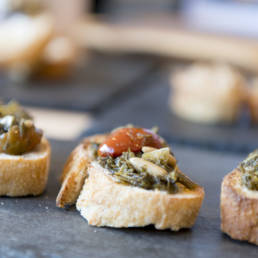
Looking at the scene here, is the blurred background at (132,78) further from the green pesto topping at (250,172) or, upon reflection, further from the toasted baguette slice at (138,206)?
the green pesto topping at (250,172)

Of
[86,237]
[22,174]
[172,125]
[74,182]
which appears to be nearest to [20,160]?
[22,174]

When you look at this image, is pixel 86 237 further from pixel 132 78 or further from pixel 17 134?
pixel 132 78

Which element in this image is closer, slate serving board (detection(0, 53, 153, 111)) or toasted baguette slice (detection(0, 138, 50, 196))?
toasted baguette slice (detection(0, 138, 50, 196))

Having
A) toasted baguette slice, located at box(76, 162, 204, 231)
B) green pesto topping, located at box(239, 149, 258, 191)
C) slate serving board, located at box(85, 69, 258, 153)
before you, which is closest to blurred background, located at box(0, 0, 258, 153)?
slate serving board, located at box(85, 69, 258, 153)

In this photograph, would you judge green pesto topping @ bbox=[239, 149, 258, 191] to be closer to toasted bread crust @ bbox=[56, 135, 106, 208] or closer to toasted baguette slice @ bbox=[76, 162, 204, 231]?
toasted baguette slice @ bbox=[76, 162, 204, 231]

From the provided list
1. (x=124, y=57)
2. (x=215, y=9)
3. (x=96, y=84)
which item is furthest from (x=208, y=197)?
(x=215, y=9)

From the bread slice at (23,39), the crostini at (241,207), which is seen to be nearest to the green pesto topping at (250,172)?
the crostini at (241,207)
